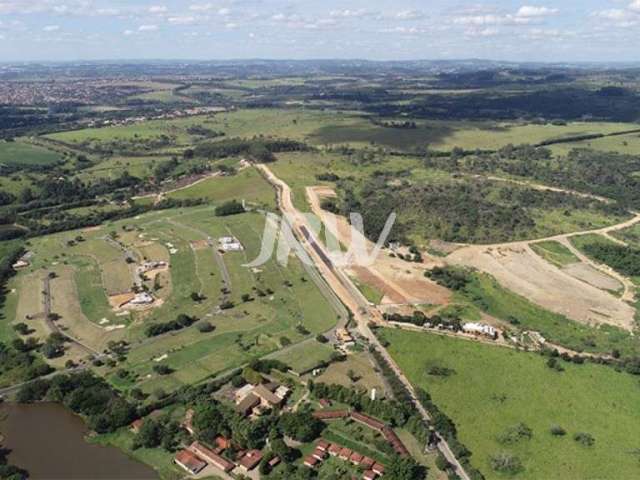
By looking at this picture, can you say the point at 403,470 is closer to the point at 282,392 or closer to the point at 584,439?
the point at 282,392

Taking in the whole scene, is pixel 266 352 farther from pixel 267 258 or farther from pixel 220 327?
pixel 267 258

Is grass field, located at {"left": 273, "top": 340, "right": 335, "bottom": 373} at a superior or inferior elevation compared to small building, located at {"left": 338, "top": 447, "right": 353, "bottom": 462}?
superior

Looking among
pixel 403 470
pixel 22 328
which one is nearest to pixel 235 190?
pixel 22 328

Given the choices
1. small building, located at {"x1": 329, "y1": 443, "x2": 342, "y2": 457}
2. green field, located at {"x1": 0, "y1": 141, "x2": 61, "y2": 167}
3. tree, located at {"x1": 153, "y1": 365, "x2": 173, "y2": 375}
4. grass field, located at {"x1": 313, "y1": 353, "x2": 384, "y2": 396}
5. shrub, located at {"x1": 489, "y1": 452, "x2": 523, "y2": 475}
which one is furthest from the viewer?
green field, located at {"x1": 0, "y1": 141, "x2": 61, "y2": 167}

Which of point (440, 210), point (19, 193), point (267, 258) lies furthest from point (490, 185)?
point (19, 193)

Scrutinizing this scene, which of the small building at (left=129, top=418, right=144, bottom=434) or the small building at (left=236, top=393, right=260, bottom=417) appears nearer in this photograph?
the small building at (left=129, top=418, right=144, bottom=434)

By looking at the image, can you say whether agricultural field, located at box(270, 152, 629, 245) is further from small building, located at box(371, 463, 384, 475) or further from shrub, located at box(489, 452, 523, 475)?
small building, located at box(371, 463, 384, 475)

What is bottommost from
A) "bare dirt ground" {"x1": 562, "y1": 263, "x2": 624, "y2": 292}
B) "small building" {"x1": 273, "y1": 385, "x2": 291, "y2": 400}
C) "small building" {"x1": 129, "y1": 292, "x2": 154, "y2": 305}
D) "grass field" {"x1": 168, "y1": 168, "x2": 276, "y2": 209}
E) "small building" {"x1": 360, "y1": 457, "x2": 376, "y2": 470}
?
"small building" {"x1": 360, "y1": 457, "x2": 376, "y2": 470}

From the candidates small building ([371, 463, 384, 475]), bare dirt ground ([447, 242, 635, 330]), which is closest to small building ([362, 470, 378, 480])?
small building ([371, 463, 384, 475])
